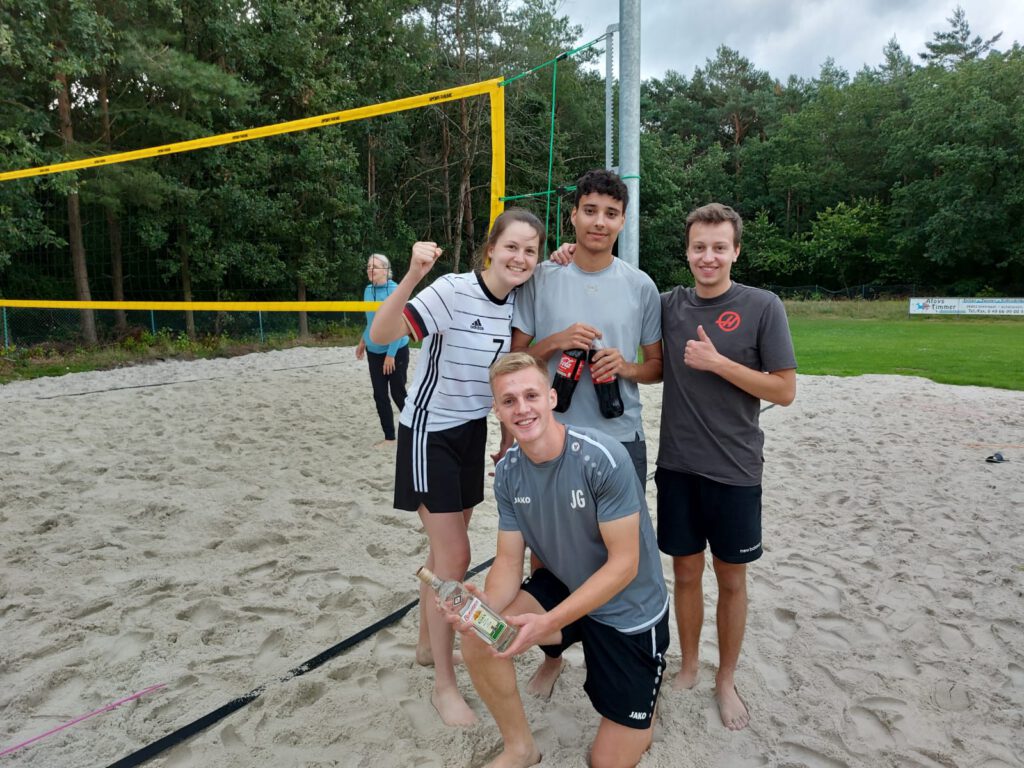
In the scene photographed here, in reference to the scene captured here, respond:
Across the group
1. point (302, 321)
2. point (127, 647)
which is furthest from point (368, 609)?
point (302, 321)

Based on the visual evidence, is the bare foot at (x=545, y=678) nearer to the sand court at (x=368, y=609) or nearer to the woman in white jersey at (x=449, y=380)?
the sand court at (x=368, y=609)

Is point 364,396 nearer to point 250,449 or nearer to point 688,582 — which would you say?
point 250,449

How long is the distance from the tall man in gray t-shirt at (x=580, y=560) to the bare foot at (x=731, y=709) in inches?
14.5

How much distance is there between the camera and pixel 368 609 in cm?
283

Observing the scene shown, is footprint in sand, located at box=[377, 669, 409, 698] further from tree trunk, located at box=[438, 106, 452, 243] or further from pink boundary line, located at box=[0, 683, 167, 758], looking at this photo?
tree trunk, located at box=[438, 106, 452, 243]

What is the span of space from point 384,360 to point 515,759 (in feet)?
11.7

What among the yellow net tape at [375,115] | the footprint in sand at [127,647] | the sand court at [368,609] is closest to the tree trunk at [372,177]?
the yellow net tape at [375,115]

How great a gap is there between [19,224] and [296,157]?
4.85 meters

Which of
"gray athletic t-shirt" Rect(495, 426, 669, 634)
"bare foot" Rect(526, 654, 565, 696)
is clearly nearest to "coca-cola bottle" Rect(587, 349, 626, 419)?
"gray athletic t-shirt" Rect(495, 426, 669, 634)

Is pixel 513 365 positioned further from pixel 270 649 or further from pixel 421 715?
pixel 270 649

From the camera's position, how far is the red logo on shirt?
6.76 ft

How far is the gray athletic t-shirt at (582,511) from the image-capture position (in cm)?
175

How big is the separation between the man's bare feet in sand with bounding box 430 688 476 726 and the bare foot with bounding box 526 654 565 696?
0.81ft

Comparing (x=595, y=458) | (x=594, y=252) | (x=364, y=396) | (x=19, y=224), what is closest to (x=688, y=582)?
(x=595, y=458)
